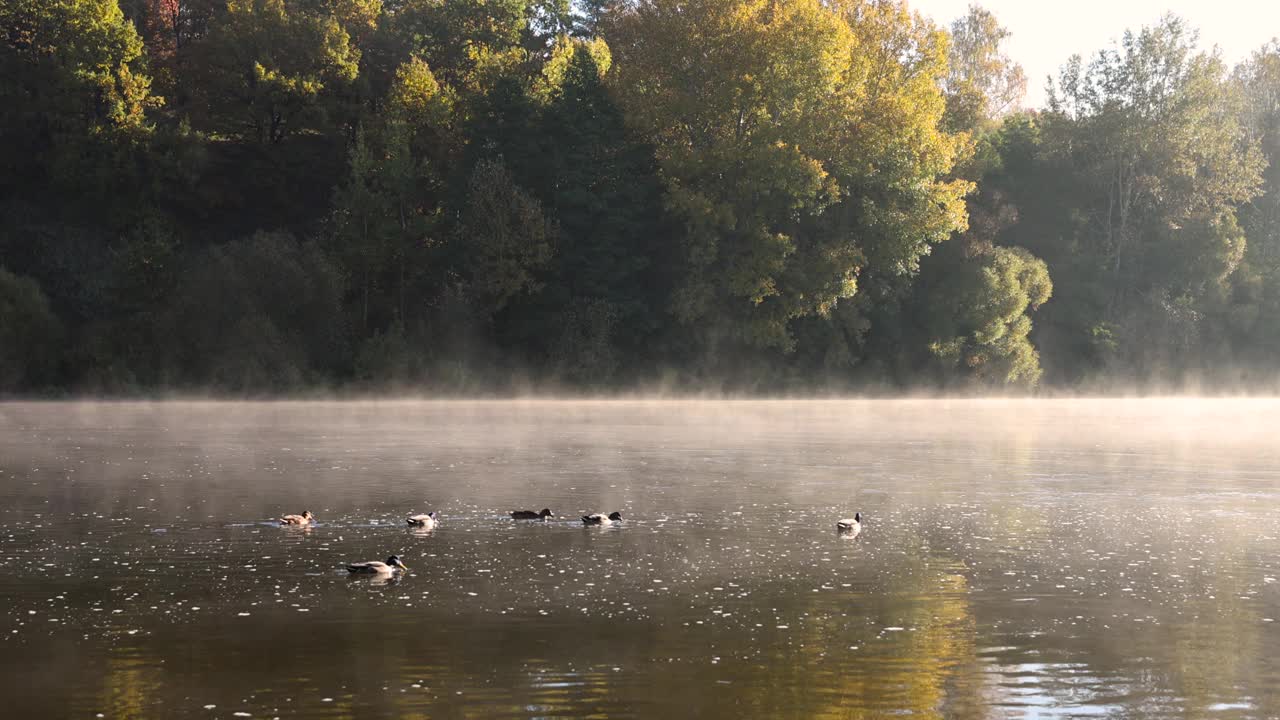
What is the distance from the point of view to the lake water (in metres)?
11.7

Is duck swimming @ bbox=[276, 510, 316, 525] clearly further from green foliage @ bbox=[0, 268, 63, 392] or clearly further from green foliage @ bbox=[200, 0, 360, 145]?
green foliage @ bbox=[200, 0, 360, 145]

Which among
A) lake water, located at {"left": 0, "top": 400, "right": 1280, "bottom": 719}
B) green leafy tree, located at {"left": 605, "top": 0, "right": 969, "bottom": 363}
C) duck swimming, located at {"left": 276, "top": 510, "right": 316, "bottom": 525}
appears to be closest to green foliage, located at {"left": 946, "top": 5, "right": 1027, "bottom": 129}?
green leafy tree, located at {"left": 605, "top": 0, "right": 969, "bottom": 363}

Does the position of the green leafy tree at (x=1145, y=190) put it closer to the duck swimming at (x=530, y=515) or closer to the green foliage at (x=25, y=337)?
the green foliage at (x=25, y=337)

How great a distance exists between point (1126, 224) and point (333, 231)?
161 feet

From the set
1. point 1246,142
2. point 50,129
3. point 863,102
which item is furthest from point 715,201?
point 1246,142

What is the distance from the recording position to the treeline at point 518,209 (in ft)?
228

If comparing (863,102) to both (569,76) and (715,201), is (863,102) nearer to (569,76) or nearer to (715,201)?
(715,201)

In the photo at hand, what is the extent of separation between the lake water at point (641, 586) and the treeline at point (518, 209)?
35080mm

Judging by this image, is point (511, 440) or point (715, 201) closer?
point (511, 440)

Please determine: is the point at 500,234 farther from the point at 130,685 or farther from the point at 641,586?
the point at 130,685

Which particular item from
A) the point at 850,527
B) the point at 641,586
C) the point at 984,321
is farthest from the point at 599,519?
the point at 984,321

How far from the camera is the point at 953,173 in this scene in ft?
278

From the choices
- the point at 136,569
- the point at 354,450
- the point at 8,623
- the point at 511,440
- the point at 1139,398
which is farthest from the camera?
the point at 1139,398

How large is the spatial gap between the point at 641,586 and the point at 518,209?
55.1 meters
